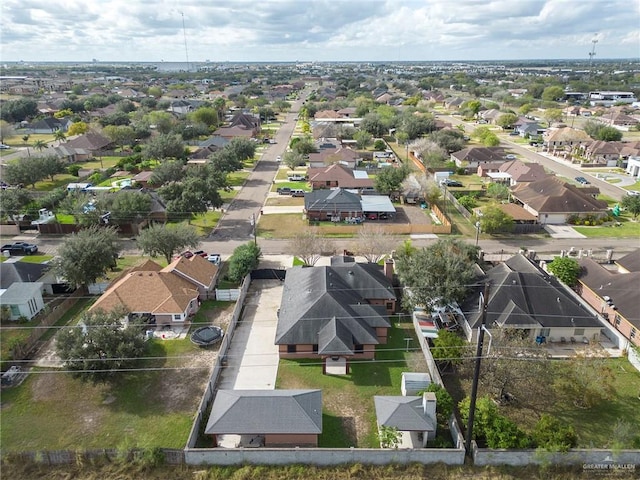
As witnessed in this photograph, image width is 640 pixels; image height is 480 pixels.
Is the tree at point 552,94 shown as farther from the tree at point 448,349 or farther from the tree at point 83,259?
the tree at point 83,259

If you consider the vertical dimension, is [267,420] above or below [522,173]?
below

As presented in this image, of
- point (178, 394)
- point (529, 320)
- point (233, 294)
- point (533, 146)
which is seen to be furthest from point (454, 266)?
point (533, 146)

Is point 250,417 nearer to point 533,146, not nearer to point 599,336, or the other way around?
point 599,336

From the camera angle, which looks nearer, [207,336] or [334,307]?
[334,307]

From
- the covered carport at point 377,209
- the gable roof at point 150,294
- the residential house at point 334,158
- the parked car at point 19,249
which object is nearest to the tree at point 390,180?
the covered carport at point 377,209

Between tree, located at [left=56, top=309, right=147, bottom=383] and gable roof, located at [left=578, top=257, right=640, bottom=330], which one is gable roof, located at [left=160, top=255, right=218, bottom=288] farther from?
gable roof, located at [left=578, top=257, right=640, bottom=330]

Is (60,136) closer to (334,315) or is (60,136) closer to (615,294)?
(334,315)

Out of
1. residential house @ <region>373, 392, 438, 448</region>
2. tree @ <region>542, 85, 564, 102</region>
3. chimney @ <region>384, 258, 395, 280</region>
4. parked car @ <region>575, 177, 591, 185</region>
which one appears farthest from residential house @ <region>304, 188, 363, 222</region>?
tree @ <region>542, 85, 564, 102</region>

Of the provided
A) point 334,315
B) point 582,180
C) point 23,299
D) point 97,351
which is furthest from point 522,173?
point 23,299
